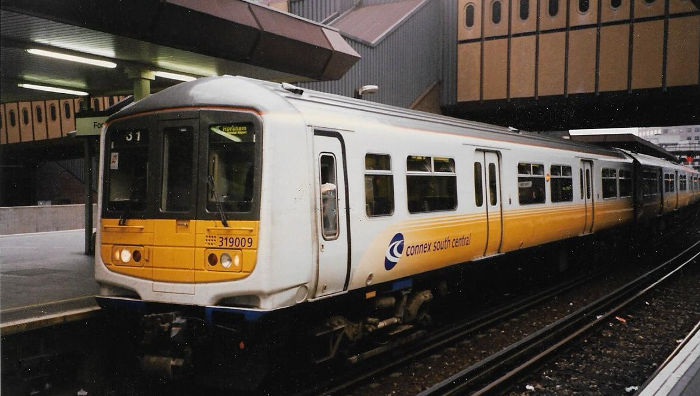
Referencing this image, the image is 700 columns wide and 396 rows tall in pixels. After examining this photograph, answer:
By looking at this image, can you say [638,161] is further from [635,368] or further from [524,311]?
[635,368]

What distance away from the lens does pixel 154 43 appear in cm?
832

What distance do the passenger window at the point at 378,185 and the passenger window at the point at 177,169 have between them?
1.94 m

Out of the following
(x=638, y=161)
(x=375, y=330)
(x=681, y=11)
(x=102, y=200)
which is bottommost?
Answer: (x=375, y=330)

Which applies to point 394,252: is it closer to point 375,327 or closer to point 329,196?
point 375,327

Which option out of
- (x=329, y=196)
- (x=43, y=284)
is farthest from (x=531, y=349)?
(x=43, y=284)

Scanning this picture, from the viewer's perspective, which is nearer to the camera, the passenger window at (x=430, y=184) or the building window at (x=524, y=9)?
the passenger window at (x=430, y=184)

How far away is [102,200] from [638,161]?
1556 cm

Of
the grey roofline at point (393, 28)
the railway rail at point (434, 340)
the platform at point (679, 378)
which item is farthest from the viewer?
the grey roofline at point (393, 28)

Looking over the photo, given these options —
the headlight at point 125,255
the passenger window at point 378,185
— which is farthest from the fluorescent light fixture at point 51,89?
the passenger window at point 378,185

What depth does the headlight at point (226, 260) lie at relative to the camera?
5.40 meters

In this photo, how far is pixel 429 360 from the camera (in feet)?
24.2

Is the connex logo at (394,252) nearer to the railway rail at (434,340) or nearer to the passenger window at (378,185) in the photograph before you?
the passenger window at (378,185)

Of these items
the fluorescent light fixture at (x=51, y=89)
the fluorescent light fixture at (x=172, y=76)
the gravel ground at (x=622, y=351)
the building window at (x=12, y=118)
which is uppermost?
the building window at (x=12, y=118)

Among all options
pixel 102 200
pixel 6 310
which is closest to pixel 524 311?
pixel 102 200
